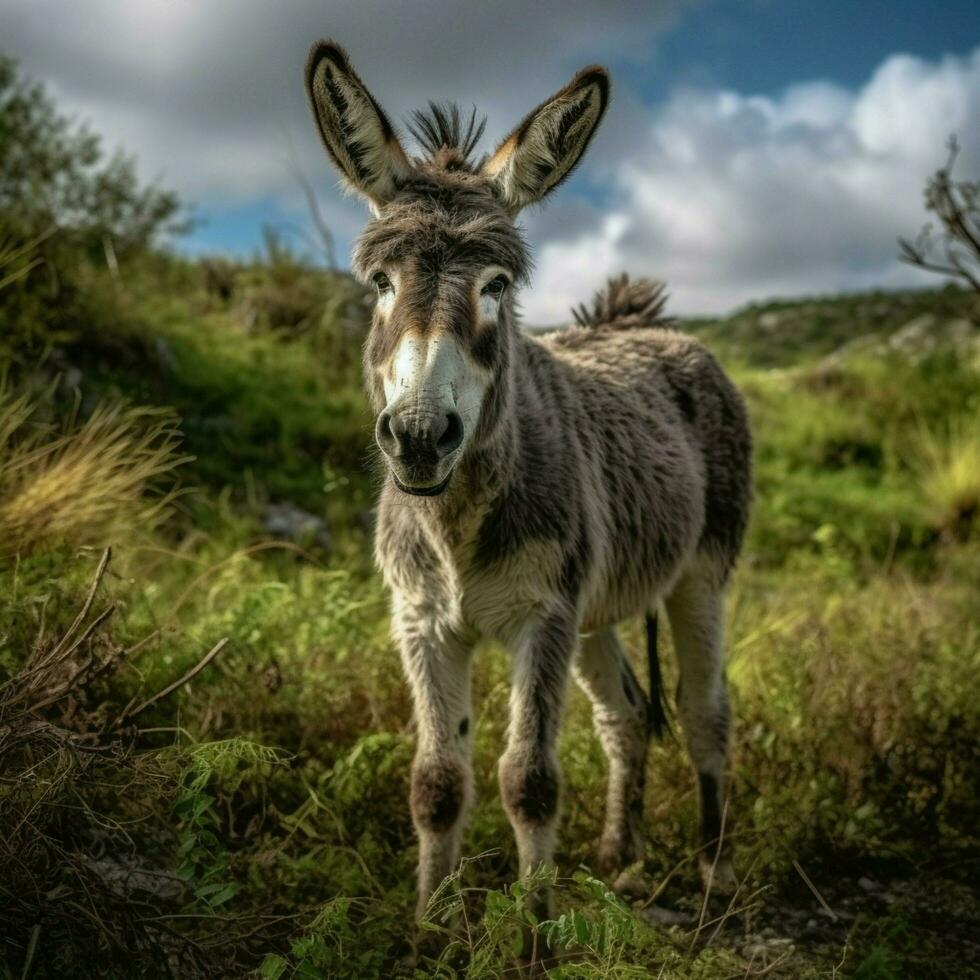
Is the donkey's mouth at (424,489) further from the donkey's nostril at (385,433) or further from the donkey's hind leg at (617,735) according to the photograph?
the donkey's hind leg at (617,735)

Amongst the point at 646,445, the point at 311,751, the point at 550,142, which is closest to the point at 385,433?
the point at 550,142

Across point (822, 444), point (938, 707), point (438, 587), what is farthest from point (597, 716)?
point (822, 444)

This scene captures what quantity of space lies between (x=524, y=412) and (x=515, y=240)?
0.67 meters

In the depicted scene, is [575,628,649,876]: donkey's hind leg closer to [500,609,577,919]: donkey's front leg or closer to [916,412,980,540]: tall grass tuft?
[500,609,577,919]: donkey's front leg

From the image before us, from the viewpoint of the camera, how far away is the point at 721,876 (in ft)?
13.6

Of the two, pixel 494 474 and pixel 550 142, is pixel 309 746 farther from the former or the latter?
pixel 550 142

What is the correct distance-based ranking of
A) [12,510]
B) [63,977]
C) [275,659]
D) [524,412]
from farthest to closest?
[275,659] → [12,510] → [524,412] → [63,977]

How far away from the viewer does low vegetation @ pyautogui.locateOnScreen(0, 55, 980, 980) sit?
2.59 metres

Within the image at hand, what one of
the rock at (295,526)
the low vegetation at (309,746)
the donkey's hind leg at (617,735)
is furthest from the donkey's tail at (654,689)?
the rock at (295,526)

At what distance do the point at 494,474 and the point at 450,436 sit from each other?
2.11 feet

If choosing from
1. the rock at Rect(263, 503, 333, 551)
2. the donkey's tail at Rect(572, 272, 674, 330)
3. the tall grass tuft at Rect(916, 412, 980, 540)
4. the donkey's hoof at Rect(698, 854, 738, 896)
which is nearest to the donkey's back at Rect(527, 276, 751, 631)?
the donkey's tail at Rect(572, 272, 674, 330)

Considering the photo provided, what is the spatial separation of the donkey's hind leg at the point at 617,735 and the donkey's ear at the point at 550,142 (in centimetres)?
217

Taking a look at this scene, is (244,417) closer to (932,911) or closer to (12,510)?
(12,510)

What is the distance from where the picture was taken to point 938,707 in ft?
16.6
